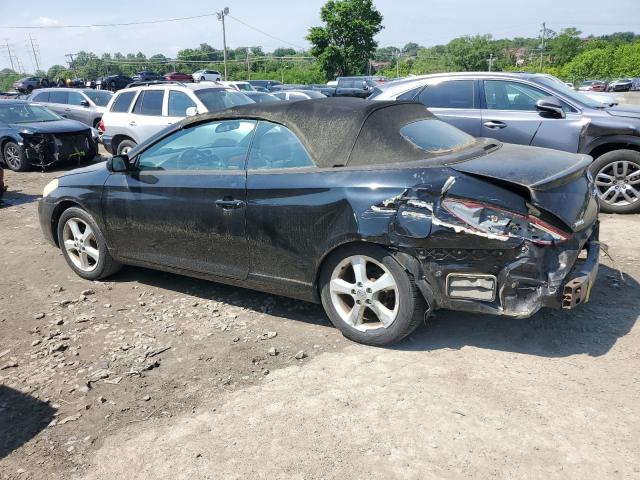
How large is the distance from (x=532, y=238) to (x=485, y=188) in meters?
0.41

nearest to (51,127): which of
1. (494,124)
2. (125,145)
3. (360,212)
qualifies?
(125,145)

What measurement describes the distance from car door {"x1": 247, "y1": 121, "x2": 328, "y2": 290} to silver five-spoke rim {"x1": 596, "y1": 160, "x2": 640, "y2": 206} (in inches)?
182

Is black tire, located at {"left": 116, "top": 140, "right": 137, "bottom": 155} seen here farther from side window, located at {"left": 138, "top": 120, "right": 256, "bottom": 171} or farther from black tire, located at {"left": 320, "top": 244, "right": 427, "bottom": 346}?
black tire, located at {"left": 320, "top": 244, "right": 427, "bottom": 346}

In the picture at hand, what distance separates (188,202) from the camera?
4.31m

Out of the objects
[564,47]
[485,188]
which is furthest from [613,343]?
[564,47]

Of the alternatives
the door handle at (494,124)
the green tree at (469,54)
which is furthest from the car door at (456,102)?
the green tree at (469,54)

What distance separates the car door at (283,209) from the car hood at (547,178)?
978 millimetres

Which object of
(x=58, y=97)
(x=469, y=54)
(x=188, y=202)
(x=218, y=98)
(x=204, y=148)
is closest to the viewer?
(x=188, y=202)

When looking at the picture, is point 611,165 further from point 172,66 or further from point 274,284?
point 172,66

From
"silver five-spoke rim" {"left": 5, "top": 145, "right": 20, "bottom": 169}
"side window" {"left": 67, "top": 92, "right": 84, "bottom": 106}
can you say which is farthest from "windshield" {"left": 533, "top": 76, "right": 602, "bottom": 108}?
"side window" {"left": 67, "top": 92, "right": 84, "bottom": 106}

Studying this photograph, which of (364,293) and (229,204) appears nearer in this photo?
(364,293)

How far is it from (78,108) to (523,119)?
13.1 metres

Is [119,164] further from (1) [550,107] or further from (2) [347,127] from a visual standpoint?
(1) [550,107]

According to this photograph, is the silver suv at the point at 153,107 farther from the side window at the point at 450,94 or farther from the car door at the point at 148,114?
the side window at the point at 450,94
